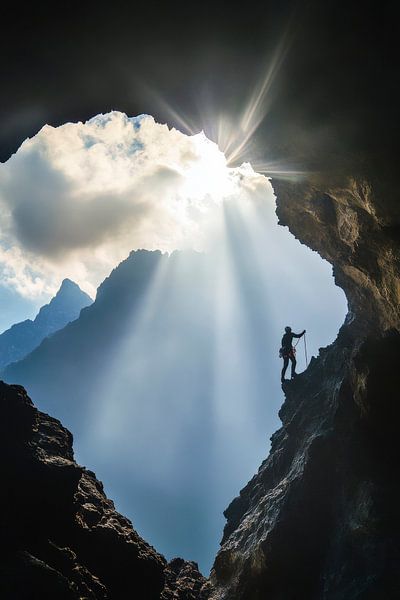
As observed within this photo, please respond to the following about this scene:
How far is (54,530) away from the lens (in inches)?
437

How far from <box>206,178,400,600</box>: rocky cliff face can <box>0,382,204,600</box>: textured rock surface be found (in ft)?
14.9

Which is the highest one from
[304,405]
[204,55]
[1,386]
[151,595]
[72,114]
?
[72,114]

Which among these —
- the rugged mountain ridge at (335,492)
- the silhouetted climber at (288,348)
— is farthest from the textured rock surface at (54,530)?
the silhouetted climber at (288,348)

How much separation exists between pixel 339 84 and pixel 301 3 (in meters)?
2.49

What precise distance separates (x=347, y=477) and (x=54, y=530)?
11357 millimetres

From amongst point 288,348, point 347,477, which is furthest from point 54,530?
point 288,348

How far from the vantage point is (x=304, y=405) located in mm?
22391

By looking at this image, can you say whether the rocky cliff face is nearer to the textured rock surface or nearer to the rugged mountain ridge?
the rugged mountain ridge

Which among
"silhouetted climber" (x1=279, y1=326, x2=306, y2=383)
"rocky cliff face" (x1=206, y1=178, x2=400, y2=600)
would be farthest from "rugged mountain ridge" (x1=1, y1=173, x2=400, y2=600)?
"silhouetted climber" (x1=279, y1=326, x2=306, y2=383)

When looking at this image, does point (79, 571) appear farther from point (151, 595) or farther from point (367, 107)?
point (367, 107)

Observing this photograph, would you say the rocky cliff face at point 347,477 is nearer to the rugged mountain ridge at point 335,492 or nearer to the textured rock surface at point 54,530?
the rugged mountain ridge at point 335,492

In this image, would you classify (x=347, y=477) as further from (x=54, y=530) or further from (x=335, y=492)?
(x=54, y=530)

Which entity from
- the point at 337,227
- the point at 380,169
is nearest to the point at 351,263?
the point at 337,227

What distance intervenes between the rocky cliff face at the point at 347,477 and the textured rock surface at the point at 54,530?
454 cm
